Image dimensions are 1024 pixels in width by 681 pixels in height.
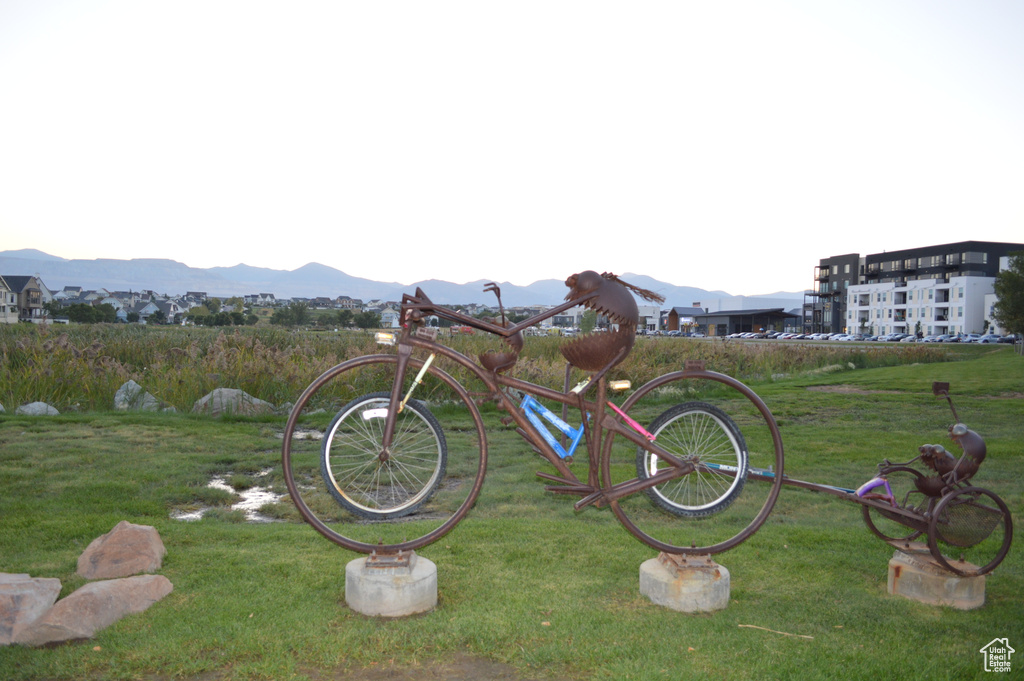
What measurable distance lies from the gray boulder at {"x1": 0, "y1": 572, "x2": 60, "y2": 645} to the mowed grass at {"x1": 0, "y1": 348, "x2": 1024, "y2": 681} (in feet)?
0.54

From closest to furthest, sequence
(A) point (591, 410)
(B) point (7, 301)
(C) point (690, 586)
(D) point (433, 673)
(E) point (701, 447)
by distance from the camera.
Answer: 1. (D) point (433, 673)
2. (C) point (690, 586)
3. (A) point (591, 410)
4. (E) point (701, 447)
5. (B) point (7, 301)

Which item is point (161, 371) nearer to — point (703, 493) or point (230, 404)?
point (230, 404)

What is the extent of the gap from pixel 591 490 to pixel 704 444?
759 mm

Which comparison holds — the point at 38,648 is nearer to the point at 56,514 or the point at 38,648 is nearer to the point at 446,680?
the point at 446,680

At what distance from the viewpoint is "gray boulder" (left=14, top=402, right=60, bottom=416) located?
9.48m

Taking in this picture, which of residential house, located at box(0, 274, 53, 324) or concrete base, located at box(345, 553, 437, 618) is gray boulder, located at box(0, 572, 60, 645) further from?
residential house, located at box(0, 274, 53, 324)

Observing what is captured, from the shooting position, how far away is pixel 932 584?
3.65m

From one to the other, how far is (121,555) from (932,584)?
471 centimetres

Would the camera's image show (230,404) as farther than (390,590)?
Yes

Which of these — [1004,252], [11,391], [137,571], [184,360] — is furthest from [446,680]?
[1004,252]

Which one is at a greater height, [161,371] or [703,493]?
[703,493]

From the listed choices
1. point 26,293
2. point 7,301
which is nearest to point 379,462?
point 7,301

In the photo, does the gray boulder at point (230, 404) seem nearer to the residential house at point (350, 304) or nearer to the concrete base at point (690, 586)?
the concrete base at point (690, 586)

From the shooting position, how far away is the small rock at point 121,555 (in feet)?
12.4
